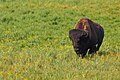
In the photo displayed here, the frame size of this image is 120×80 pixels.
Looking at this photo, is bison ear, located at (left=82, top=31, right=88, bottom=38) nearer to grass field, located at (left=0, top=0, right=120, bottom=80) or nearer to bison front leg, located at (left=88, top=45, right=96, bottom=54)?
grass field, located at (left=0, top=0, right=120, bottom=80)

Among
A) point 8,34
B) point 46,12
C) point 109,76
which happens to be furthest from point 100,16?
point 109,76

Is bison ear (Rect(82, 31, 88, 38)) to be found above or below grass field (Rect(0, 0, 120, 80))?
above

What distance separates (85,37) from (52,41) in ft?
16.2

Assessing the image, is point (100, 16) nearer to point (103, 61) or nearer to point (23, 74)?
point (103, 61)

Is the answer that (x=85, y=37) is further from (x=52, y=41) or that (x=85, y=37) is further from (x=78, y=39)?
(x=52, y=41)

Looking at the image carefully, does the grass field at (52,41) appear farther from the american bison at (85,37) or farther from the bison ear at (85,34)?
the bison ear at (85,34)

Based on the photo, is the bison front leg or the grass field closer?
the grass field

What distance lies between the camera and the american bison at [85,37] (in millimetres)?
9516

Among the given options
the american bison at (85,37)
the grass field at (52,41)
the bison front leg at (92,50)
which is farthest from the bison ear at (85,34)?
the bison front leg at (92,50)

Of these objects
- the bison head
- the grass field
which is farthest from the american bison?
the grass field

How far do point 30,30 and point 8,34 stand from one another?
1.89 m

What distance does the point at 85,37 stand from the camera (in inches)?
384

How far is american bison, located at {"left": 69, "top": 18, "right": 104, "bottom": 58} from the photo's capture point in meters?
9.52

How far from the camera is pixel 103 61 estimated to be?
8.88 metres
